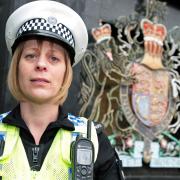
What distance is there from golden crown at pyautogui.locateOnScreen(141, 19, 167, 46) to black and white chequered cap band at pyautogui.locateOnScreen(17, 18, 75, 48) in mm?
2469

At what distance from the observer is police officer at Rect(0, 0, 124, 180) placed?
4.51 feet

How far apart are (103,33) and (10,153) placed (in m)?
2.35

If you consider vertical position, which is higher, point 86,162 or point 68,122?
point 68,122

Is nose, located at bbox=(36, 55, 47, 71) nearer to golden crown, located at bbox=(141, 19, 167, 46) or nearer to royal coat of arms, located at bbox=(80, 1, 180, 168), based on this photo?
royal coat of arms, located at bbox=(80, 1, 180, 168)

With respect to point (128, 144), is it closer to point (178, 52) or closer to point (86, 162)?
point (178, 52)

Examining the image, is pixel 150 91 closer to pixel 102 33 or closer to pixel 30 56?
pixel 102 33

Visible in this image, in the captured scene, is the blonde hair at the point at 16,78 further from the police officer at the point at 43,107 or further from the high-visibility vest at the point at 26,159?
the high-visibility vest at the point at 26,159

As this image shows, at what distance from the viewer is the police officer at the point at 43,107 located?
1.37 metres

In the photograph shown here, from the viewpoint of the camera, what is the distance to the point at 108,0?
3.59 metres

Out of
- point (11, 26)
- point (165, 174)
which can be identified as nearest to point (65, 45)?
point (11, 26)

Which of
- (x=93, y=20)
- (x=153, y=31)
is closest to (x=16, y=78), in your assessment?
(x=93, y=20)

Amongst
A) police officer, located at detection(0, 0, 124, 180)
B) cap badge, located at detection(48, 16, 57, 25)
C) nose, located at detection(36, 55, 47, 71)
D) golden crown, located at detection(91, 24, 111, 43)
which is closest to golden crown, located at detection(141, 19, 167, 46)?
golden crown, located at detection(91, 24, 111, 43)

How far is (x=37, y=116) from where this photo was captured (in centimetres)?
147

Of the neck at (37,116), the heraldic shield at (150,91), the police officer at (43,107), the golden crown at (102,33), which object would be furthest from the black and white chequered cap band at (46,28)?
the heraldic shield at (150,91)
